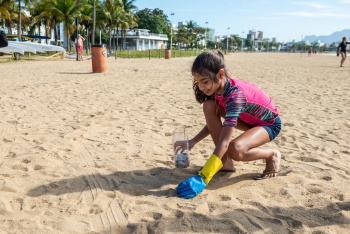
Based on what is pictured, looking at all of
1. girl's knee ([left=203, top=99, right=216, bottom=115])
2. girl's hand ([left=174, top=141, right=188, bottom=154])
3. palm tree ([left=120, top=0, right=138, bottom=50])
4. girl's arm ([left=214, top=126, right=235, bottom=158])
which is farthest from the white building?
girl's arm ([left=214, top=126, right=235, bottom=158])

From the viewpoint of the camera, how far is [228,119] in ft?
7.70

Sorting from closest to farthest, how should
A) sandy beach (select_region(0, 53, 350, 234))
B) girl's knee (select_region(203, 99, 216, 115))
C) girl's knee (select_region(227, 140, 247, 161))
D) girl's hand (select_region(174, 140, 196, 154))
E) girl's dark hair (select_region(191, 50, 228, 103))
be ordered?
sandy beach (select_region(0, 53, 350, 234)) < girl's dark hair (select_region(191, 50, 228, 103)) < girl's knee (select_region(227, 140, 247, 161)) < girl's knee (select_region(203, 99, 216, 115)) < girl's hand (select_region(174, 140, 196, 154))

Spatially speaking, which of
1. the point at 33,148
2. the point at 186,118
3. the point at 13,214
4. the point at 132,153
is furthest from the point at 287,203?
the point at 186,118

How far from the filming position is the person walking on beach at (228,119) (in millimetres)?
2324

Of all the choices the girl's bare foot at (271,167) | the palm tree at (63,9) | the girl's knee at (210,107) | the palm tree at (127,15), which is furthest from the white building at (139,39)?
the girl's bare foot at (271,167)

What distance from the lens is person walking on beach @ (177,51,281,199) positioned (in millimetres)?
2324

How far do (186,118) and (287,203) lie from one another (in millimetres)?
2736

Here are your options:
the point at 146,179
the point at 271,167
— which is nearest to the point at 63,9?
the point at 146,179

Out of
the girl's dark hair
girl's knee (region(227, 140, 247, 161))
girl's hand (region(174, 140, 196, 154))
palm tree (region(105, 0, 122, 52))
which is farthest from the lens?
palm tree (region(105, 0, 122, 52))

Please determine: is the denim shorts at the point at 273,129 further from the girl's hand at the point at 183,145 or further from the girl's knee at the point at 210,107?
the girl's hand at the point at 183,145

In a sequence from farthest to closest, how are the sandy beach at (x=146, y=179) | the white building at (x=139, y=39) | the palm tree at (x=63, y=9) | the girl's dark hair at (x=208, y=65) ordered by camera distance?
the white building at (x=139, y=39) → the palm tree at (x=63, y=9) → the girl's dark hair at (x=208, y=65) → the sandy beach at (x=146, y=179)

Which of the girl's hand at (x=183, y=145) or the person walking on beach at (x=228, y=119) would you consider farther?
the girl's hand at (x=183, y=145)

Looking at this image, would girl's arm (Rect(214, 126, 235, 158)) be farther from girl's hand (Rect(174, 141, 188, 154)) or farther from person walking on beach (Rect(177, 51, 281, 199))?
girl's hand (Rect(174, 141, 188, 154))

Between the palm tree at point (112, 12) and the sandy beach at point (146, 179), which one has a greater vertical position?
the palm tree at point (112, 12)
